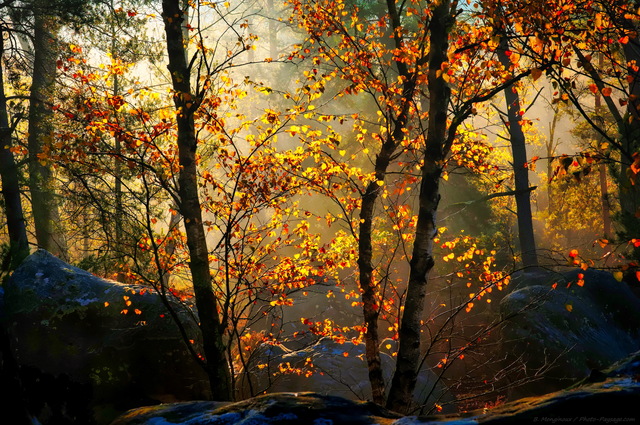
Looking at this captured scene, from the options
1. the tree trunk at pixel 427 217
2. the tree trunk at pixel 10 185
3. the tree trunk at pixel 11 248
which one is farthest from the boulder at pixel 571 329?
the tree trunk at pixel 10 185

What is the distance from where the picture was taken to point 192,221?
6301 mm

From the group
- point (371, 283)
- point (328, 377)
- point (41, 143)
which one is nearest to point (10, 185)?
point (41, 143)

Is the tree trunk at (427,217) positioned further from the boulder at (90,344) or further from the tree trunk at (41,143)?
the tree trunk at (41,143)

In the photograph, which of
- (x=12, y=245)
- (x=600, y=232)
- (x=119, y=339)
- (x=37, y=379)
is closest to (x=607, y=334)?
(x=119, y=339)

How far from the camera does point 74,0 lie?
10617 mm

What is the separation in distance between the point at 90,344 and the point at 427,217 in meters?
6.53

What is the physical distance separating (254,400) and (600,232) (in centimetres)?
3140

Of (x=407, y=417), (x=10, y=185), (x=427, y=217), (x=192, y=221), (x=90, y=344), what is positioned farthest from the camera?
(x=10, y=185)

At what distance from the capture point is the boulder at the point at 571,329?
34.1 feet

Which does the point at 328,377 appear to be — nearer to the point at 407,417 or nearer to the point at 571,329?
the point at 571,329

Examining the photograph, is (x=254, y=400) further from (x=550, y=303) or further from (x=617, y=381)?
(x=550, y=303)

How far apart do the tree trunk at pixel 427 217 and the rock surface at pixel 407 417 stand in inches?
89.0

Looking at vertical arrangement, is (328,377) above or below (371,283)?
below

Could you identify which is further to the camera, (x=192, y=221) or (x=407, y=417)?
(x=192, y=221)
